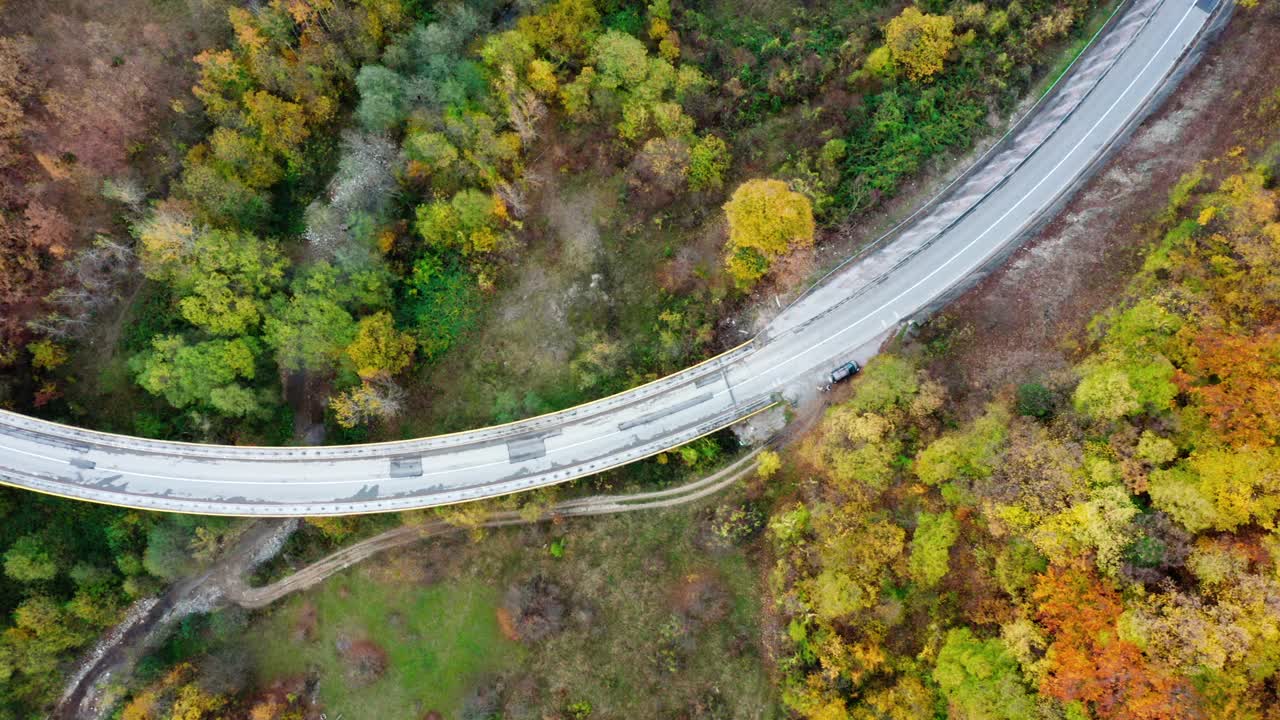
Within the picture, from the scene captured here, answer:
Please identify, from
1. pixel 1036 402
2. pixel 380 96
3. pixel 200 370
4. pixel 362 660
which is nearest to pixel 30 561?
pixel 200 370

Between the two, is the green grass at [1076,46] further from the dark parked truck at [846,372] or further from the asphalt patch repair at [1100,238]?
the dark parked truck at [846,372]

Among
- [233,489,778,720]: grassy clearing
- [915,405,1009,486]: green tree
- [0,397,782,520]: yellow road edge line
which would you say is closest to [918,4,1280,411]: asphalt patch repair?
[915,405,1009,486]: green tree

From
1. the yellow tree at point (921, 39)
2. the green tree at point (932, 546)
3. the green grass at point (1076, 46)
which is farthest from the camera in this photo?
the green grass at point (1076, 46)

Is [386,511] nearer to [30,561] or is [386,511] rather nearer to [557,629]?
[557,629]

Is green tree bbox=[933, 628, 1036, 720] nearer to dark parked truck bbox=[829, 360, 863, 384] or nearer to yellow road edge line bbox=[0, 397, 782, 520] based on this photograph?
dark parked truck bbox=[829, 360, 863, 384]

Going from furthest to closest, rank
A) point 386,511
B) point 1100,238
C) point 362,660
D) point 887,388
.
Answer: point 362,660
point 386,511
point 1100,238
point 887,388

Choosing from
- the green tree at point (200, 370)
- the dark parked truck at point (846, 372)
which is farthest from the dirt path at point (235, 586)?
the dark parked truck at point (846, 372)
